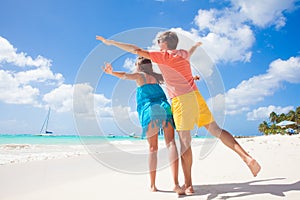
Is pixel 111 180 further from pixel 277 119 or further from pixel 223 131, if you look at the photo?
pixel 277 119

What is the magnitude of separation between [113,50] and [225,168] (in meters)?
2.74

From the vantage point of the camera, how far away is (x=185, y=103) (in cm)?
267

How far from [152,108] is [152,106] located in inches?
1.1

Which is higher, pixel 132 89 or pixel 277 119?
pixel 277 119

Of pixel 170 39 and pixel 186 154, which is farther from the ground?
pixel 170 39

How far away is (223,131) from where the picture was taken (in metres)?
2.70

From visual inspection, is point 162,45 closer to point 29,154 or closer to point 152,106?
point 152,106

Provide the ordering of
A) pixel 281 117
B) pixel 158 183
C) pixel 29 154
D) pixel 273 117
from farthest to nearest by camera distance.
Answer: pixel 273 117
pixel 281 117
pixel 29 154
pixel 158 183

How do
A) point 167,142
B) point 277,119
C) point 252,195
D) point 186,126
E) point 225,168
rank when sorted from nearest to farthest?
point 252,195 → point 186,126 → point 167,142 → point 225,168 → point 277,119

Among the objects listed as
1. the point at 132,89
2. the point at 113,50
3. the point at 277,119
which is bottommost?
the point at 132,89

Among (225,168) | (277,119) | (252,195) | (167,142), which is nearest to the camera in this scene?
(252,195)

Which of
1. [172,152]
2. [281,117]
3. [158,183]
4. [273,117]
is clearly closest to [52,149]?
[158,183]

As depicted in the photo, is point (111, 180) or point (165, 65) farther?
point (111, 180)

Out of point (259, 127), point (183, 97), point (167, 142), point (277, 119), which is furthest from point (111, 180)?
point (259, 127)
